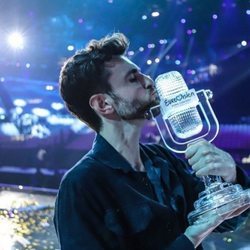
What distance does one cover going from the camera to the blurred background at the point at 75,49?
23.3 ft

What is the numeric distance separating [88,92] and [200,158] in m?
0.47

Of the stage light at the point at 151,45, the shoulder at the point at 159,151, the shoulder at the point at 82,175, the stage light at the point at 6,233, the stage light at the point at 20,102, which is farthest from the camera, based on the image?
Answer: the stage light at the point at 151,45

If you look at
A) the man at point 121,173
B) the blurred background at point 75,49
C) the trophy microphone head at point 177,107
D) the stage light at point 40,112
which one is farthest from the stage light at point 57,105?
the trophy microphone head at point 177,107

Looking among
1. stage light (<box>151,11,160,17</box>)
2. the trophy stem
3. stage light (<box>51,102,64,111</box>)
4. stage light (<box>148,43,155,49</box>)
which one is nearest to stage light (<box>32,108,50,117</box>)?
stage light (<box>51,102,64,111</box>)

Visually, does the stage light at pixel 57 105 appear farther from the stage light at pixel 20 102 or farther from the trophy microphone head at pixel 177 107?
the trophy microphone head at pixel 177 107

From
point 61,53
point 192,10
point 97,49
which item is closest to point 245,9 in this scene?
point 192,10

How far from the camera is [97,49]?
1.41m

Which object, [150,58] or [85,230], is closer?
[85,230]

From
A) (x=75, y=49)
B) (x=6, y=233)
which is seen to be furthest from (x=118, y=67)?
(x=75, y=49)

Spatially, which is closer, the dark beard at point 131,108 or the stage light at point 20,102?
the dark beard at point 131,108

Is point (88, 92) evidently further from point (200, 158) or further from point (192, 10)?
point (192, 10)

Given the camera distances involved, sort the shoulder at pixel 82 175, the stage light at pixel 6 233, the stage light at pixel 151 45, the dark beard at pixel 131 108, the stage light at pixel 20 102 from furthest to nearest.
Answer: the stage light at pixel 151 45 → the stage light at pixel 20 102 → the stage light at pixel 6 233 → the dark beard at pixel 131 108 → the shoulder at pixel 82 175

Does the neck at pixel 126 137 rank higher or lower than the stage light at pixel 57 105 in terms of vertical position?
higher

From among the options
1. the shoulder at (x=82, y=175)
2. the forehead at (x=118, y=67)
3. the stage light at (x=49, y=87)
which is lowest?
the shoulder at (x=82, y=175)
